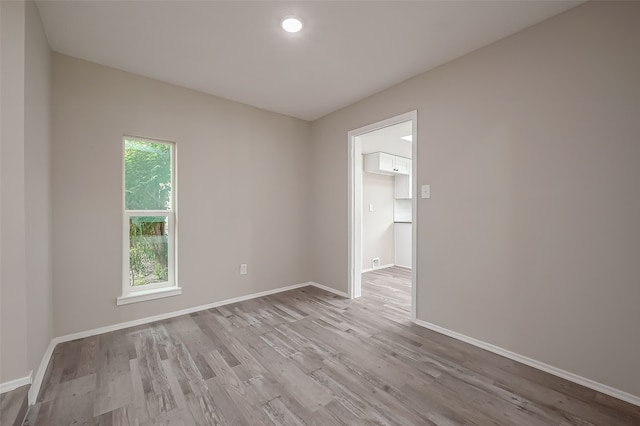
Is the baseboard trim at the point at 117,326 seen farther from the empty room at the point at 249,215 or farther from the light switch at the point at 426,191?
the light switch at the point at 426,191

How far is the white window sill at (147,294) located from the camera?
268cm

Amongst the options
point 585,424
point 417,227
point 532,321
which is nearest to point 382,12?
point 417,227

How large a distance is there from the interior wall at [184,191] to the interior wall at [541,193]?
76.3 inches

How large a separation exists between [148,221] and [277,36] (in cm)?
227

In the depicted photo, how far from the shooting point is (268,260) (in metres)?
3.80

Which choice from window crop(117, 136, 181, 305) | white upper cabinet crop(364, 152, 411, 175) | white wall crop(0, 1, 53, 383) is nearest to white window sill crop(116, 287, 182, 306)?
window crop(117, 136, 181, 305)

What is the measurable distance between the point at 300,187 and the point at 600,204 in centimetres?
323

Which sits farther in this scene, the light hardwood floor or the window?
the window

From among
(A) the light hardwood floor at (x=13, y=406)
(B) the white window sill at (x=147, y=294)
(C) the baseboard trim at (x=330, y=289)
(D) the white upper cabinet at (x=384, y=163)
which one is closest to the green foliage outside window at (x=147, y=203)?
(B) the white window sill at (x=147, y=294)

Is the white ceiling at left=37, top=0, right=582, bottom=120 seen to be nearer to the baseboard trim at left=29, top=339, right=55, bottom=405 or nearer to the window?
the window

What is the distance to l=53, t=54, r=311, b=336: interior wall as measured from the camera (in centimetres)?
243

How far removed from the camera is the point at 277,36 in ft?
7.19

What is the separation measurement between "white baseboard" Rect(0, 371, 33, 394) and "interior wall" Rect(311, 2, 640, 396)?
3.00m

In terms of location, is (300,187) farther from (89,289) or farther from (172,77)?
(89,289)
